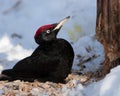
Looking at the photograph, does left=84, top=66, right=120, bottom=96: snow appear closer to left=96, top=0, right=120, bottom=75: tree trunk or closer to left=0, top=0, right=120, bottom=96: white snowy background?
left=96, top=0, right=120, bottom=75: tree trunk

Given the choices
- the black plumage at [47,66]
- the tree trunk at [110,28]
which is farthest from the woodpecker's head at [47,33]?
the tree trunk at [110,28]

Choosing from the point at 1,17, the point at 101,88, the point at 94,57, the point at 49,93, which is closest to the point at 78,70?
the point at 94,57

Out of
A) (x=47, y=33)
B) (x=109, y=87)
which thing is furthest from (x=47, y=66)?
(x=109, y=87)

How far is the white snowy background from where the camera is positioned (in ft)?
23.9

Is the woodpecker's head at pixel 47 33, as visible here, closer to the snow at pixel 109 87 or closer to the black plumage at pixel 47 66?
the black plumage at pixel 47 66

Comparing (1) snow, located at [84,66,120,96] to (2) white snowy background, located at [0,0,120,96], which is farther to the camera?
(2) white snowy background, located at [0,0,120,96]

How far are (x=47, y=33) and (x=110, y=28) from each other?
3.27ft

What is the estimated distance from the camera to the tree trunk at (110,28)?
18.1 ft

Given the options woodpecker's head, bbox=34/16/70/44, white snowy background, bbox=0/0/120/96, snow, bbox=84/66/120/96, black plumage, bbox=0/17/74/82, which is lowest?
snow, bbox=84/66/120/96

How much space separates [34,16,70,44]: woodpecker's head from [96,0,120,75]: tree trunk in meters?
0.72

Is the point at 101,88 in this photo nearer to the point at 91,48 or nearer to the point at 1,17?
the point at 91,48

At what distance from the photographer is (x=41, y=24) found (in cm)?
927

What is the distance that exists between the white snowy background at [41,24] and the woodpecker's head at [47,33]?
0.57m

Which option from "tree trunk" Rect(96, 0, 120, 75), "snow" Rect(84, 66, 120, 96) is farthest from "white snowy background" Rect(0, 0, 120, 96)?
"snow" Rect(84, 66, 120, 96)
